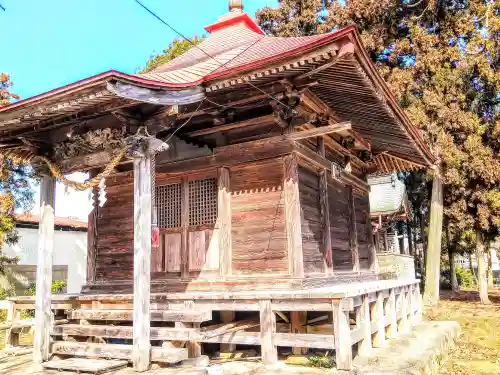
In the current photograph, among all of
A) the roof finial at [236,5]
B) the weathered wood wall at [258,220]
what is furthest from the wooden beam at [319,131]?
the roof finial at [236,5]

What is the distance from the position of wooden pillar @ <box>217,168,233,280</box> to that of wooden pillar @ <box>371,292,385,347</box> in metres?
2.62

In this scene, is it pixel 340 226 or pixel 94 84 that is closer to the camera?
pixel 94 84

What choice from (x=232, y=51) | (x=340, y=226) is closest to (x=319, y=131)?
(x=232, y=51)

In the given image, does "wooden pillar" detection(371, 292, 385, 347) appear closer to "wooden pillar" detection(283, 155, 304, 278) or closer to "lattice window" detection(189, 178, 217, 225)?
"wooden pillar" detection(283, 155, 304, 278)

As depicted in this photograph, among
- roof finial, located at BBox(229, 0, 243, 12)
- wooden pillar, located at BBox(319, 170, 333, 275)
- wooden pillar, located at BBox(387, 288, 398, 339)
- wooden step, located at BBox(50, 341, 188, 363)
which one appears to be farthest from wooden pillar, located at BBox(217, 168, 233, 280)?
roof finial, located at BBox(229, 0, 243, 12)

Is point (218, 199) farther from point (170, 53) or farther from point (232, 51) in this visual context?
point (170, 53)

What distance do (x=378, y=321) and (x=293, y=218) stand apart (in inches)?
92.6

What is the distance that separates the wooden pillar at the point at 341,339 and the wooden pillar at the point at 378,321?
193cm

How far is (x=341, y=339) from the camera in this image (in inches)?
226

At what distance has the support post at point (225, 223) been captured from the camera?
306 inches

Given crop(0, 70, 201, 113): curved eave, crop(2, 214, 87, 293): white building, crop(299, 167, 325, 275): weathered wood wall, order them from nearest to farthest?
crop(0, 70, 201, 113): curved eave, crop(299, 167, 325, 275): weathered wood wall, crop(2, 214, 87, 293): white building

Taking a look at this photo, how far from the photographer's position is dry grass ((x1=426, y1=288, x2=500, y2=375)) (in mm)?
7794

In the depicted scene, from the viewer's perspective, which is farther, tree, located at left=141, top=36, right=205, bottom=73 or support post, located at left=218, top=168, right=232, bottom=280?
tree, located at left=141, top=36, right=205, bottom=73

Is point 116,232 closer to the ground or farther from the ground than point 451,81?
closer to the ground
